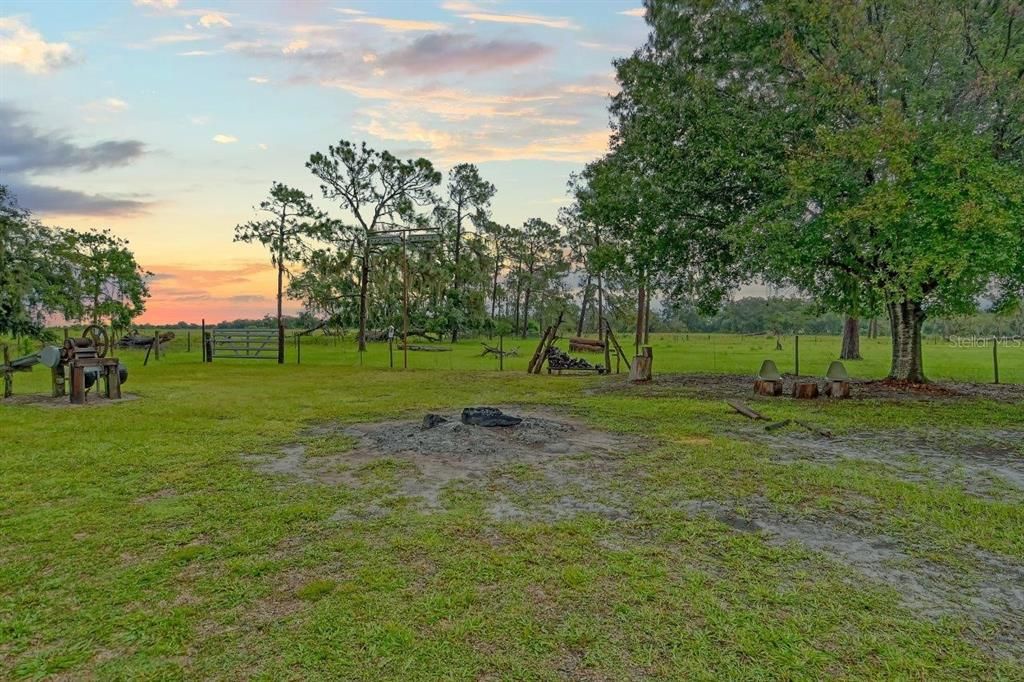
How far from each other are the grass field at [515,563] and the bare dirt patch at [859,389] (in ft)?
17.4

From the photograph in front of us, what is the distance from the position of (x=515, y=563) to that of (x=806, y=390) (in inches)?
464

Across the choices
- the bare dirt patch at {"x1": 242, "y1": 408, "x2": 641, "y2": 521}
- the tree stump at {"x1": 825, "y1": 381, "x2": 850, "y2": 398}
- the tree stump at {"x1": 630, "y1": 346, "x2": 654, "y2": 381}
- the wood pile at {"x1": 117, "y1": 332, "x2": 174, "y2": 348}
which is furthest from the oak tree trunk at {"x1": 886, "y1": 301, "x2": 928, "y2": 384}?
the wood pile at {"x1": 117, "y1": 332, "x2": 174, "y2": 348}

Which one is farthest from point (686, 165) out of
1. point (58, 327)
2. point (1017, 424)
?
point (58, 327)

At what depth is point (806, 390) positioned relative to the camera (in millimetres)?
13375

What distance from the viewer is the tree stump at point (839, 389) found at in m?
13.2

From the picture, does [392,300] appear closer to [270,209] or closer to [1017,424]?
[270,209]

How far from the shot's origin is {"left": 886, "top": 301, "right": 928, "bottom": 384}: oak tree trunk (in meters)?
14.9

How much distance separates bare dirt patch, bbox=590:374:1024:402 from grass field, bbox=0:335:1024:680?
5.32 m

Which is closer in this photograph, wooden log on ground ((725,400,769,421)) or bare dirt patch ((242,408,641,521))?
bare dirt patch ((242,408,641,521))

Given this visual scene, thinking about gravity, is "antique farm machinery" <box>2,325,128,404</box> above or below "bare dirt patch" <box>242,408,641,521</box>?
above

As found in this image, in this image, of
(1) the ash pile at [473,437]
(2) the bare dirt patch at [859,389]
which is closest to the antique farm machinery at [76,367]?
(1) the ash pile at [473,437]

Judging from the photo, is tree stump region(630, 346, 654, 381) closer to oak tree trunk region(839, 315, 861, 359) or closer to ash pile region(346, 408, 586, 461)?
ash pile region(346, 408, 586, 461)

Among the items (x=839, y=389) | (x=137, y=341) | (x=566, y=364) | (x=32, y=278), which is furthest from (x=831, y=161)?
(x=137, y=341)

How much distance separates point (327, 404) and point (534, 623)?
1034 centimetres
